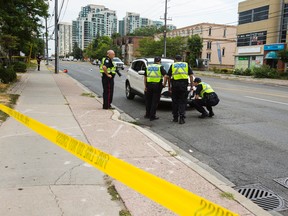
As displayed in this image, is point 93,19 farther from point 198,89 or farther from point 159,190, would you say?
point 159,190

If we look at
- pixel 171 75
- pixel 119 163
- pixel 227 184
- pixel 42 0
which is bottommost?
pixel 227 184

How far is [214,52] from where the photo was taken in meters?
75.5

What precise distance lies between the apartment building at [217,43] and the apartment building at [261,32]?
1725cm

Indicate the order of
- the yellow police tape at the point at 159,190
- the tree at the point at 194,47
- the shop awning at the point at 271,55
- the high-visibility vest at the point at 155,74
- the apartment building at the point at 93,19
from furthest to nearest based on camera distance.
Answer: the tree at the point at 194,47 → the apartment building at the point at 93,19 → the shop awning at the point at 271,55 → the high-visibility vest at the point at 155,74 → the yellow police tape at the point at 159,190

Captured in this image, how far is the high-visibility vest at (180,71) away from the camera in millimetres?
8727

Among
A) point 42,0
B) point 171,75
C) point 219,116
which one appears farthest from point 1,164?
point 42,0

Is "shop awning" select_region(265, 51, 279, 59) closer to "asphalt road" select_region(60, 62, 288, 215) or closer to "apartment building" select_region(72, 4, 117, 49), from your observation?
"apartment building" select_region(72, 4, 117, 49)

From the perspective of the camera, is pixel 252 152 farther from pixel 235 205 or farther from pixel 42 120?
pixel 42 120

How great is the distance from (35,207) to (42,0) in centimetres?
1563

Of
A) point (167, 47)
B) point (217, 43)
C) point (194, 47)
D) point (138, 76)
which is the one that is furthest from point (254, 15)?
point (138, 76)

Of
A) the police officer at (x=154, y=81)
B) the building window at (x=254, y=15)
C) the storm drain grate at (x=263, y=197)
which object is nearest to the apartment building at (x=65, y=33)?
the building window at (x=254, y=15)

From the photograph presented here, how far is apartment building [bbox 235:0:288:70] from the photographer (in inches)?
→ 1805

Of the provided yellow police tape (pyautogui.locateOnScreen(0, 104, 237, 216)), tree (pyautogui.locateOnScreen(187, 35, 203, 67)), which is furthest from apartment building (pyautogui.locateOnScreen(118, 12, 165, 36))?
yellow police tape (pyautogui.locateOnScreen(0, 104, 237, 216))

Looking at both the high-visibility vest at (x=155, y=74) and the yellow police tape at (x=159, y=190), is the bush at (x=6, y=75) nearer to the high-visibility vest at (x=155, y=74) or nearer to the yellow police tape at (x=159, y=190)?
the high-visibility vest at (x=155, y=74)
